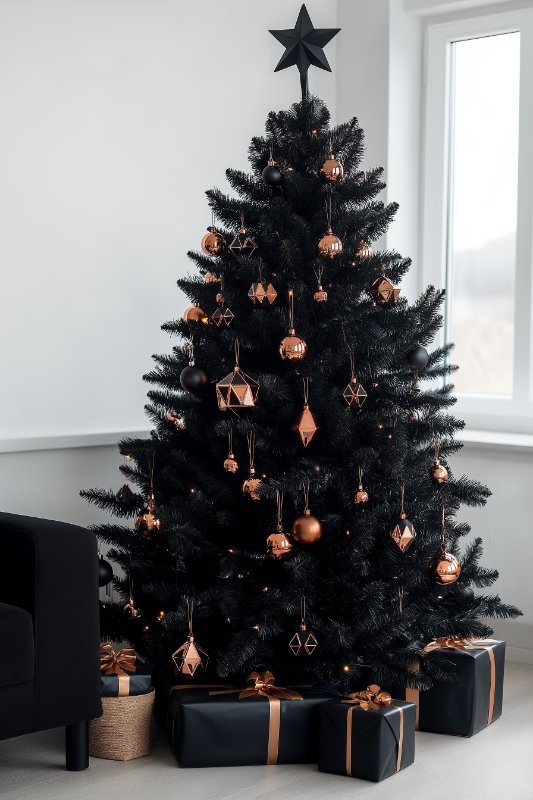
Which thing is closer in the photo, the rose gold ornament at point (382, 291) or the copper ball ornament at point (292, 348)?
the copper ball ornament at point (292, 348)

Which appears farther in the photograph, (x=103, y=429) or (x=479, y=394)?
(x=479, y=394)

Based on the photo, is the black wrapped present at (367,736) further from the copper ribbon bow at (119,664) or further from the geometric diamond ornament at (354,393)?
the geometric diamond ornament at (354,393)

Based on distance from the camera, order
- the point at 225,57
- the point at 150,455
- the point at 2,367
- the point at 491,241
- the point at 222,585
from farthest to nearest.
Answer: the point at 491,241 → the point at 225,57 → the point at 2,367 → the point at 150,455 → the point at 222,585

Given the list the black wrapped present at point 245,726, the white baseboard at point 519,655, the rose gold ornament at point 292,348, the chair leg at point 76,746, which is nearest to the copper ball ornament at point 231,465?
the rose gold ornament at point 292,348

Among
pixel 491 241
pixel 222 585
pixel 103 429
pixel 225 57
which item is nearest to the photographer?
pixel 222 585

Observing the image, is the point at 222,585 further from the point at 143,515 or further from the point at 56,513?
the point at 56,513

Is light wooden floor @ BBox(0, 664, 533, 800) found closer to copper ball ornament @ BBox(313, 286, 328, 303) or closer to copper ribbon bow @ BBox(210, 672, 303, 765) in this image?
copper ribbon bow @ BBox(210, 672, 303, 765)

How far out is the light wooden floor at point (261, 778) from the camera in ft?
7.48

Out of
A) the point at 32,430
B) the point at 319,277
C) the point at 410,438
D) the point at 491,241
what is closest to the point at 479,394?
the point at 491,241

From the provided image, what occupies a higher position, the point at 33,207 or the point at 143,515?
the point at 33,207

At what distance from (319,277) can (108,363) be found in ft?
2.85

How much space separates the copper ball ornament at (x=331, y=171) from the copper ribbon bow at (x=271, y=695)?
1.18m

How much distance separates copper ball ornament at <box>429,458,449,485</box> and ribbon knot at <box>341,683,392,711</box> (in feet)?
1.79

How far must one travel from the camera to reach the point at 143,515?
2668mm
